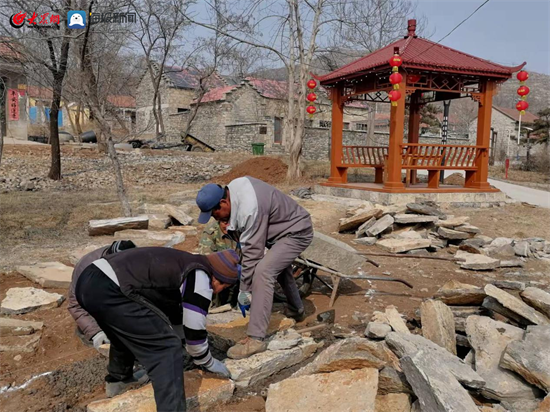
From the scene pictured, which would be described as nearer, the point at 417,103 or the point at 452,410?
the point at 452,410

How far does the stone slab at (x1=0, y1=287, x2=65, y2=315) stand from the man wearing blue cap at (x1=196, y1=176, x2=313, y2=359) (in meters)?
2.39

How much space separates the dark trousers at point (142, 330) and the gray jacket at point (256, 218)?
112 centimetres

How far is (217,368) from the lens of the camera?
9.95ft

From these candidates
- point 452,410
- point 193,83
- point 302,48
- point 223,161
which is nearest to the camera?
point 452,410

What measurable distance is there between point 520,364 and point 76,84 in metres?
9.51

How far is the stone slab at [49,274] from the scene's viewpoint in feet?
17.7

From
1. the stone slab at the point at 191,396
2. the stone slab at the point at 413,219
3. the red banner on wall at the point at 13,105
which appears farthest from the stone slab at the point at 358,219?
the red banner on wall at the point at 13,105

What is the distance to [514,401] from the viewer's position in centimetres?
285

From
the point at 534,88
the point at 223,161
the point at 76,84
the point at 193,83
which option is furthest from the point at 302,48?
the point at 534,88

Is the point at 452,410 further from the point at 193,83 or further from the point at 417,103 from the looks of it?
the point at 193,83

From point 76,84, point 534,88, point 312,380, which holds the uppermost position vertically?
point 534,88

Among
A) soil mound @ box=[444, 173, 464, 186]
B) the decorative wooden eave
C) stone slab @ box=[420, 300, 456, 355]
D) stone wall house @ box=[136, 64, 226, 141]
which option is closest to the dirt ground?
stone slab @ box=[420, 300, 456, 355]

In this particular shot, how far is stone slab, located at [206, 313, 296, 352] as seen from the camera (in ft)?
12.2

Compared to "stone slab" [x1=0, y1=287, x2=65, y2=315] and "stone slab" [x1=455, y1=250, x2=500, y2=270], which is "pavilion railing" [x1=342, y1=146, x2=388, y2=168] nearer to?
"stone slab" [x1=455, y1=250, x2=500, y2=270]
